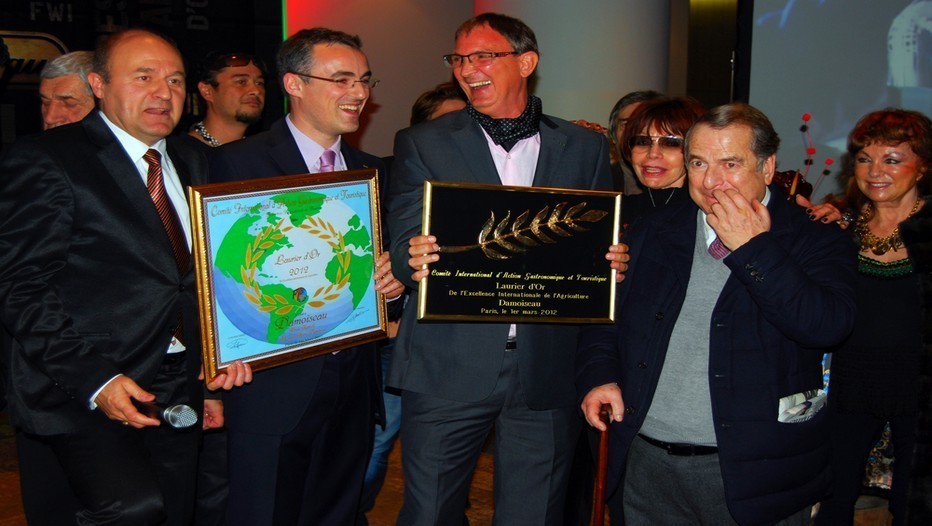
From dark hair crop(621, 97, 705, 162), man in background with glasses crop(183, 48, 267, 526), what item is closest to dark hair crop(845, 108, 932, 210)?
dark hair crop(621, 97, 705, 162)

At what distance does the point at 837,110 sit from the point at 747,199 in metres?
5.14

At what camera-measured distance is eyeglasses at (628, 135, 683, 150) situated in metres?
3.65

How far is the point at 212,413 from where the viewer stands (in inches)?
130

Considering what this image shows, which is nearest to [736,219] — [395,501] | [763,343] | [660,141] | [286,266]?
[763,343]

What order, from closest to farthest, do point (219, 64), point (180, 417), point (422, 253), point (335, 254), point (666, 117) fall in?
point (180, 417), point (422, 253), point (335, 254), point (666, 117), point (219, 64)

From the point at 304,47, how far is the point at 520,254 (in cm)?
115

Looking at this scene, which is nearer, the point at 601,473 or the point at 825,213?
the point at 601,473

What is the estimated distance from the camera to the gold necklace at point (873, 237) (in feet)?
12.1

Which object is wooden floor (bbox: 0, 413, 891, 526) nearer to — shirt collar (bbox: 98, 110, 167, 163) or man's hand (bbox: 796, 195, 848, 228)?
man's hand (bbox: 796, 195, 848, 228)

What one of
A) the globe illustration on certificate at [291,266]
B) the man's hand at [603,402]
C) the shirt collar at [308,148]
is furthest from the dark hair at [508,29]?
the man's hand at [603,402]

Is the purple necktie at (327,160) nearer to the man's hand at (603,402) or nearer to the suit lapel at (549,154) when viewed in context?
the suit lapel at (549,154)

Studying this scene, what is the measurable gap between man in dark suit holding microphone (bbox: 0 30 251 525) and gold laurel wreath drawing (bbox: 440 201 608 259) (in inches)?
35.9

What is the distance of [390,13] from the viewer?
828cm

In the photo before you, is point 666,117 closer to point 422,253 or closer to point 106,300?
point 422,253
